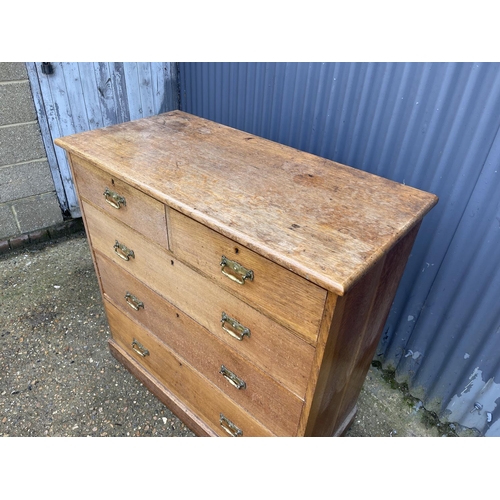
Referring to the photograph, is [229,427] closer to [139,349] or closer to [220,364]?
[220,364]

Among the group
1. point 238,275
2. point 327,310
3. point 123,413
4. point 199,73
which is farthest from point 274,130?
→ point 123,413

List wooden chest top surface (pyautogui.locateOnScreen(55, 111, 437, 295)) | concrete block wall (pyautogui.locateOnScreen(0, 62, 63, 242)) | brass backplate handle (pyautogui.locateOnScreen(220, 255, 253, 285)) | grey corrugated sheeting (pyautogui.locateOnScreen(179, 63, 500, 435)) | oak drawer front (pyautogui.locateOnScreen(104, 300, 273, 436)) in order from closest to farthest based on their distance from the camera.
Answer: wooden chest top surface (pyautogui.locateOnScreen(55, 111, 437, 295)), brass backplate handle (pyautogui.locateOnScreen(220, 255, 253, 285)), grey corrugated sheeting (pyautogui.locateOnScreen(179, 63, 500, 435)), oak drawer front (pyautogui.locateOnScreen(104, 300, 273, 436)), concrete block wall (pyautogui.locateOnScreen(0, 62, 63, 242))

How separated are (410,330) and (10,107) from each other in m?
2.77

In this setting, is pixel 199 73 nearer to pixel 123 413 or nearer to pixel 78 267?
pixel 78 267

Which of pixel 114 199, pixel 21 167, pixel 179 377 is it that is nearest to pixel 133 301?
pixel 179 377

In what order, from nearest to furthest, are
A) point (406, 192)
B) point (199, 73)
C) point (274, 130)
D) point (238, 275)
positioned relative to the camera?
point (238, 275)
point (406, 192)
point (274, 130)
point (199, 73)

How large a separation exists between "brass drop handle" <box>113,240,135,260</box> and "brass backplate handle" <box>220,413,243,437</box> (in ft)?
2.59

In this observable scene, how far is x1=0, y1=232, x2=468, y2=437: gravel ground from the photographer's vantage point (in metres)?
1.93

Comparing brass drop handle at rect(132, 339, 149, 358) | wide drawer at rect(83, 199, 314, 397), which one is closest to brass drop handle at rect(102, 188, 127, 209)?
wide drawer at rect(83, 199, 314, 397)

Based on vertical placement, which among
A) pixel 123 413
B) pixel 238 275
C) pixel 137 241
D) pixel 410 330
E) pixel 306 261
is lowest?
pixel 123 413

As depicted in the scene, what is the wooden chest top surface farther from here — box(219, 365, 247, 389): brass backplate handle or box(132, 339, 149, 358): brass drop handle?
box(132, 339, 149, 358): brass drop handle

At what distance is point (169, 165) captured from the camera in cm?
142

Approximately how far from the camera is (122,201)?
1458 mm

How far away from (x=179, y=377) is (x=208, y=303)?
0.63m
